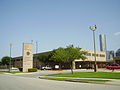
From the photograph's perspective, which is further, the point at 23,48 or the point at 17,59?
the point at 17,59

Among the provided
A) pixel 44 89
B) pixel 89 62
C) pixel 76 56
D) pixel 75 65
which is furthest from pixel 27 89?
pixel 89 62

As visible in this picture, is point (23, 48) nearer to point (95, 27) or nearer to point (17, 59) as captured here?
point (95, 27)

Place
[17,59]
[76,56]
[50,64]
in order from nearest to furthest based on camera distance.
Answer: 1. [76,56]
2. [50,64]
3. [17,59]

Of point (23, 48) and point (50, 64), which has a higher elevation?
point (23, 48)

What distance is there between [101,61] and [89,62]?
828 cm

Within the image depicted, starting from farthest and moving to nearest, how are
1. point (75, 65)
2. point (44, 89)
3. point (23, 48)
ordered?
point (75, 65)
point (23, 48)
point (44, 89)

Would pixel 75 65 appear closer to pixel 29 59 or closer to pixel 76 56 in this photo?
pixel 29 59

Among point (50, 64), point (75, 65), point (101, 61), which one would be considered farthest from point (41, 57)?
point (101, 61)

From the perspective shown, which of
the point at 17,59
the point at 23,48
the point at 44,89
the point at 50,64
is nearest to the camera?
the point at 44,89

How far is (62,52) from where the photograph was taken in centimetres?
3169

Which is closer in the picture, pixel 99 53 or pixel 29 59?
pixel 29 59

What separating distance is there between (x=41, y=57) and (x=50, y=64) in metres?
7.54

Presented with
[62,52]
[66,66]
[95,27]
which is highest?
[95,27]

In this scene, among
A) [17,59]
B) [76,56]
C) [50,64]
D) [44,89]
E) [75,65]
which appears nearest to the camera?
[44,89]
